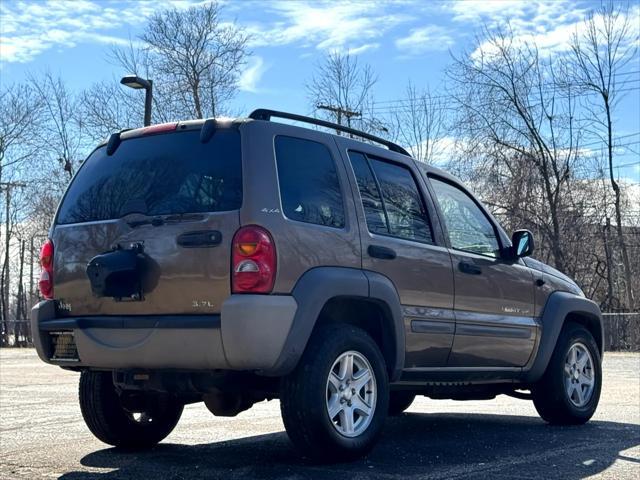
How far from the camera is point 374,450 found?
5.96m

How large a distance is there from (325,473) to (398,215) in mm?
1912

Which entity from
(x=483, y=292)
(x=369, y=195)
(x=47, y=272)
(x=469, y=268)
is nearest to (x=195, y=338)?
(x=47, y=272)

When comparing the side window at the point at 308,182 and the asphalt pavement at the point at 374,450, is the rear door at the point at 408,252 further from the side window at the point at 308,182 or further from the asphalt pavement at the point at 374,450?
the asphalt pavement at the point at 374,450

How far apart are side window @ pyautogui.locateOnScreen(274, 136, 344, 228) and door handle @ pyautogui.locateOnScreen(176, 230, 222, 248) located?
1.44 ft

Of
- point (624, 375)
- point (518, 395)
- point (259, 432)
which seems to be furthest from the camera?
point (624, 375)

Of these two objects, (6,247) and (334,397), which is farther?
(6,247)

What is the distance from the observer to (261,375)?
5051 millimetres

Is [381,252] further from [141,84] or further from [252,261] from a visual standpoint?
[141,84]

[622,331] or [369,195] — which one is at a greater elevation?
[369,195]

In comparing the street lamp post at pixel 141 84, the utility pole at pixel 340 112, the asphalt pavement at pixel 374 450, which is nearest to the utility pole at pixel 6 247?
the utility pole at pixel 340 112

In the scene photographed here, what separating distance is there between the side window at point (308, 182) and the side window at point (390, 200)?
0.28 metres

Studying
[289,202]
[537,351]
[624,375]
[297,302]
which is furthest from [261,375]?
[624,375]

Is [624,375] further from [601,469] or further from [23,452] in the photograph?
[23,452]

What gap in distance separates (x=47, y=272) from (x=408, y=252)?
7.67ft
